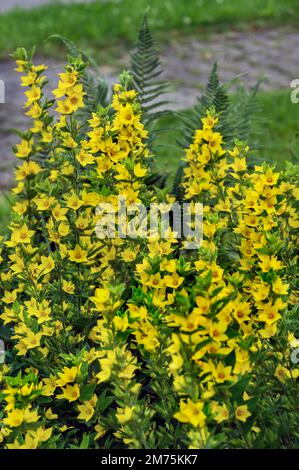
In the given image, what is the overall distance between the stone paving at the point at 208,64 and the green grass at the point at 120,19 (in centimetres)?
23

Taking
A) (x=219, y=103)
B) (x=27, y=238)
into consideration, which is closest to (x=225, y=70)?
(x=219, y=103)

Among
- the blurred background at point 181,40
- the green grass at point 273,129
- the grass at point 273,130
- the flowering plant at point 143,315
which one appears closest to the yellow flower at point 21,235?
the flowering plant at point 143,315

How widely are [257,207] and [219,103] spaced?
83 cm

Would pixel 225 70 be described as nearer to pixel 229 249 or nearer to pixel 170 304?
pixel 229 249

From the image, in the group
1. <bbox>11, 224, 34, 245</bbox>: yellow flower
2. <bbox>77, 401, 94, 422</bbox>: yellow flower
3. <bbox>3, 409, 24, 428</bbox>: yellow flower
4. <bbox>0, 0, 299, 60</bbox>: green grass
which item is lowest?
<bbox>77, 401, 94, 422</bbox>: yellow flower

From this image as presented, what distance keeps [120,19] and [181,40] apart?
2.15ft

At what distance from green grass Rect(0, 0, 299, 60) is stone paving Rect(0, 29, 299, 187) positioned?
0.23m

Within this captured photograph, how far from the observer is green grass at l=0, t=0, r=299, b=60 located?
23.7ft

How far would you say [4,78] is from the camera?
6727 millimetres

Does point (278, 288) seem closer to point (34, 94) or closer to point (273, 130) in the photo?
point (34, 94)

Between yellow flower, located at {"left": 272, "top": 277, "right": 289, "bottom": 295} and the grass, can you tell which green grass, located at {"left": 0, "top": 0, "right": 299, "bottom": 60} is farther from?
yellow flower, located at {"left": 272, "top": 277, "right": 289, "bottom": 295}
